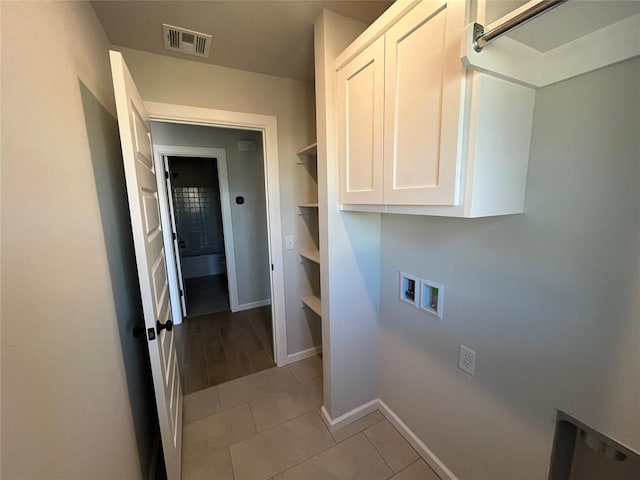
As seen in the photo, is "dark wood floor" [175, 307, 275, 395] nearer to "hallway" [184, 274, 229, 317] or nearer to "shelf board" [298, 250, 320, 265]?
"hallway" [184, 274, 229, 317]

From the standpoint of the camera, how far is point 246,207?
3.45 m

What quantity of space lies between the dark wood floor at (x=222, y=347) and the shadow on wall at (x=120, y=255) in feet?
2.28

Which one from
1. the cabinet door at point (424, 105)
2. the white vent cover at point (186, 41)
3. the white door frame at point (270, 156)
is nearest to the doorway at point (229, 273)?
the white door frame at point (270, 156)

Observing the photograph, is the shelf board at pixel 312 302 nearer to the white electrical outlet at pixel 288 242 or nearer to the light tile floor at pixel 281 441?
the white electrical outlet at pixel 288 242

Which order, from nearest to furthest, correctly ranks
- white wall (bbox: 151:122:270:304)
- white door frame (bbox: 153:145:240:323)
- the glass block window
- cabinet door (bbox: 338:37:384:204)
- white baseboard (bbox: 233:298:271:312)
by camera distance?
cabinet door (bbox: 338:37:384:204), white door frame (bbox: 153:145:240:323), white wall (bbox: 151:122:270:304), white baseboard (bbox: 233:298:271:312), the glass block window

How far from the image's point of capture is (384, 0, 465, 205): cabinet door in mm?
818

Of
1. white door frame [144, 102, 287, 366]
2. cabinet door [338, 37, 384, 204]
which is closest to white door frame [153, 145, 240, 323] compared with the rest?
white door frame [144, 102, 287, 366]

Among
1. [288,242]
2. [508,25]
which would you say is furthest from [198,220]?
[508,25]

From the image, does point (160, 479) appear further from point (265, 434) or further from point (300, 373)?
point (300, 373)

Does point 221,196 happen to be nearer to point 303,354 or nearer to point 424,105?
point 303,354

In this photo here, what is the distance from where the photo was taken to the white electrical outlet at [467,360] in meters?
1.21

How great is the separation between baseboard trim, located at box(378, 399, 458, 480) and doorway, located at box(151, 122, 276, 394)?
1106mm

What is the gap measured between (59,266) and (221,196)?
2701 millimetres

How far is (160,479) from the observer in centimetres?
147
